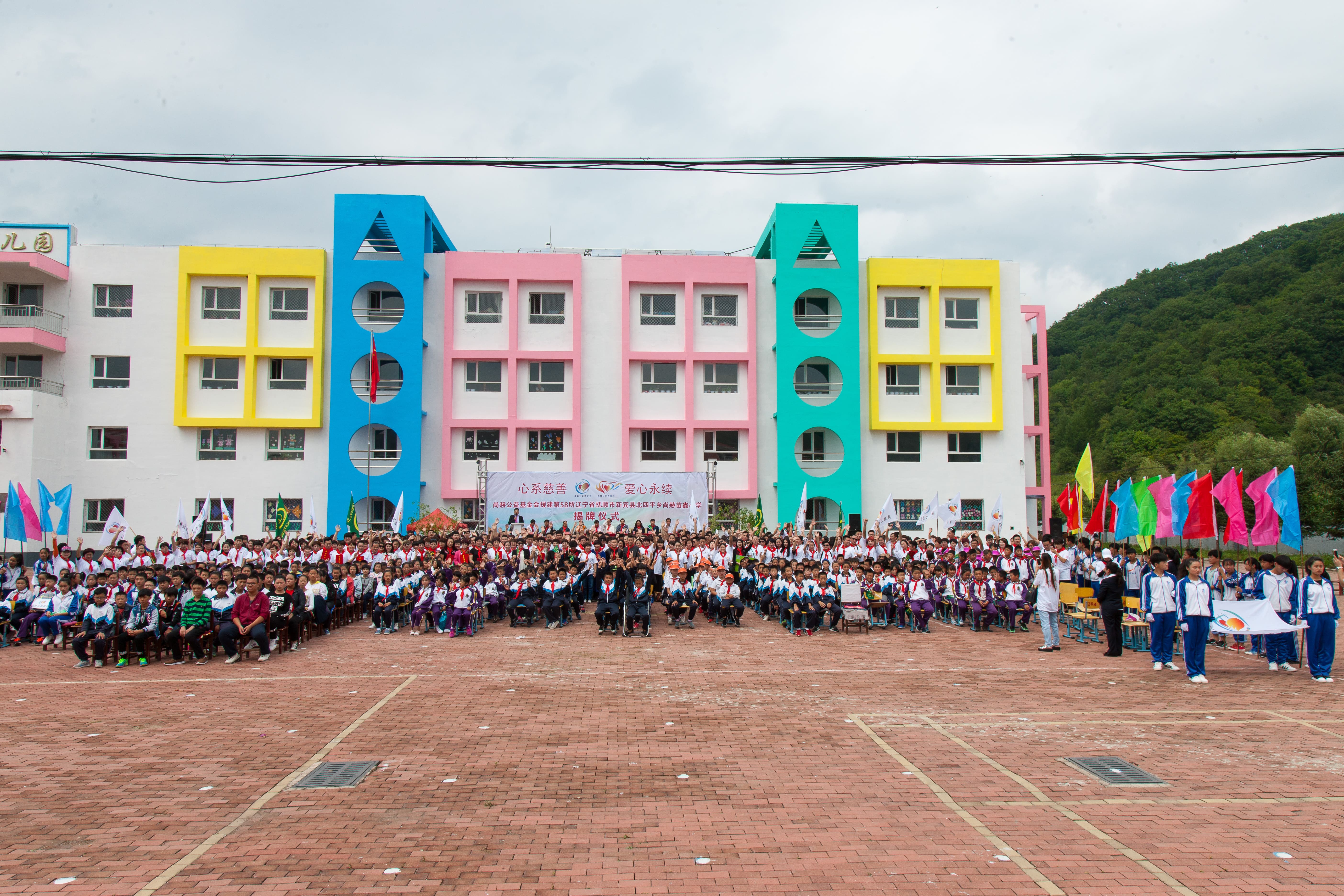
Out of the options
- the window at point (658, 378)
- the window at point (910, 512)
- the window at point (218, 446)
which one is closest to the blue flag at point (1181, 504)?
the window at point (910, 512)

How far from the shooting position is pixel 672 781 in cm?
707

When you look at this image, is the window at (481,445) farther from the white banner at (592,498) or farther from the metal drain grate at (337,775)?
the metal drain grate at (337,775)

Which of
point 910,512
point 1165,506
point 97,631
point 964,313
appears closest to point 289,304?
point 97,631

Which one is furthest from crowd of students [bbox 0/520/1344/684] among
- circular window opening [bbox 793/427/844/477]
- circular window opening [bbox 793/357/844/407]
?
circular window opening [bbox 793/357/844/407]

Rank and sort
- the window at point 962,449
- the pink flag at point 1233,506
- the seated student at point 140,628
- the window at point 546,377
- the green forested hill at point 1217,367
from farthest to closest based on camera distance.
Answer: the green forested hill at point 1217,367 → the window at point 962,449 → the window at point 546,377 → the pink flag at point 1233,506 → the seated student at point 140,628

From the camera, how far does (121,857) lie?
18.1ft

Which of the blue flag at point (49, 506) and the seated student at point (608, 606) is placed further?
the blue flag at point (49, 506)

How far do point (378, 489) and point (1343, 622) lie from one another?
28545mm

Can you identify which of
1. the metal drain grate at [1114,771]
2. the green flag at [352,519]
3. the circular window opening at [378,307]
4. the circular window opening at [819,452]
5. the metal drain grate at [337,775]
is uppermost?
the circular window opening at [378,307]

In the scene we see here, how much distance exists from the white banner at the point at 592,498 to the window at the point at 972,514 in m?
11.4

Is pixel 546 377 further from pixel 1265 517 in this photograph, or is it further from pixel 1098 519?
pixel 1265 517

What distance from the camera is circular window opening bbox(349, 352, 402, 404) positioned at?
30.6m

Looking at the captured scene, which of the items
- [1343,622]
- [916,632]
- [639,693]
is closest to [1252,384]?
[1343,622]

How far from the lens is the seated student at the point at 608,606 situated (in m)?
15.7
